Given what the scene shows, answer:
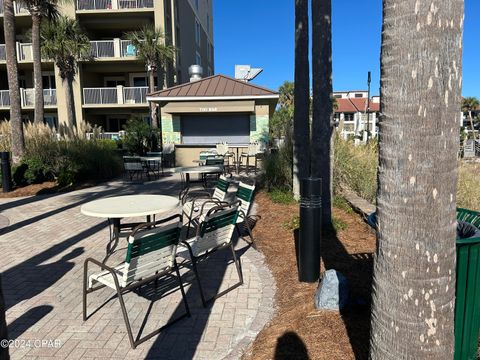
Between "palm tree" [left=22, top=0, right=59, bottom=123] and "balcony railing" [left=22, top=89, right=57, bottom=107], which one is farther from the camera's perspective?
"balcony railing" [left=22, top=89, right=57, bottom=107]

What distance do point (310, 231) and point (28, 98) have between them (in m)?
26.6

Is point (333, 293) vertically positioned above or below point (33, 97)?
below

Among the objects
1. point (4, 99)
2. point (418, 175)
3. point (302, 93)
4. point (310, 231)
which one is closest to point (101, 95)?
point (4, 99)

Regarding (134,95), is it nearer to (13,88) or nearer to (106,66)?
(106,66)

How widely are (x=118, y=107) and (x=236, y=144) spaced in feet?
38.7

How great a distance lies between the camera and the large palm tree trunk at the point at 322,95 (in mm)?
5875

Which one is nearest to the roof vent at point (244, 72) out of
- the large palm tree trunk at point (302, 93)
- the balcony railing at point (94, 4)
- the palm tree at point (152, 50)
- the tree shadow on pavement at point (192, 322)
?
the palm tree at point (152, 50)

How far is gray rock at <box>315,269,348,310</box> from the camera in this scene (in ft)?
10.5

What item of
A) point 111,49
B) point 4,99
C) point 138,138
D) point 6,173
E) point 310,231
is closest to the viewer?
point 310,231

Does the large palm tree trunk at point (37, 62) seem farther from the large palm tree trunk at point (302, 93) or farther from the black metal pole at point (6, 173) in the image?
the large palm tree trunk at point (302, 93)

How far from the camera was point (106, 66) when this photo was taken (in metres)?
25.1

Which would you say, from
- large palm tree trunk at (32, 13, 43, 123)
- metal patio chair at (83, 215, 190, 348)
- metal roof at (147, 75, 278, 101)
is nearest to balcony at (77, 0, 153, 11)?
large palm tree trunk at (32, 13, 43, 123)

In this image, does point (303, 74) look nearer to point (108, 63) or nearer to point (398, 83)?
point (398, 83)

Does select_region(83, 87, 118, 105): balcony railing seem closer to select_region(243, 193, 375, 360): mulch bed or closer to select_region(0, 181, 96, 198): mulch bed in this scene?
select_region(0, 181, 96, 198): mulch bed
